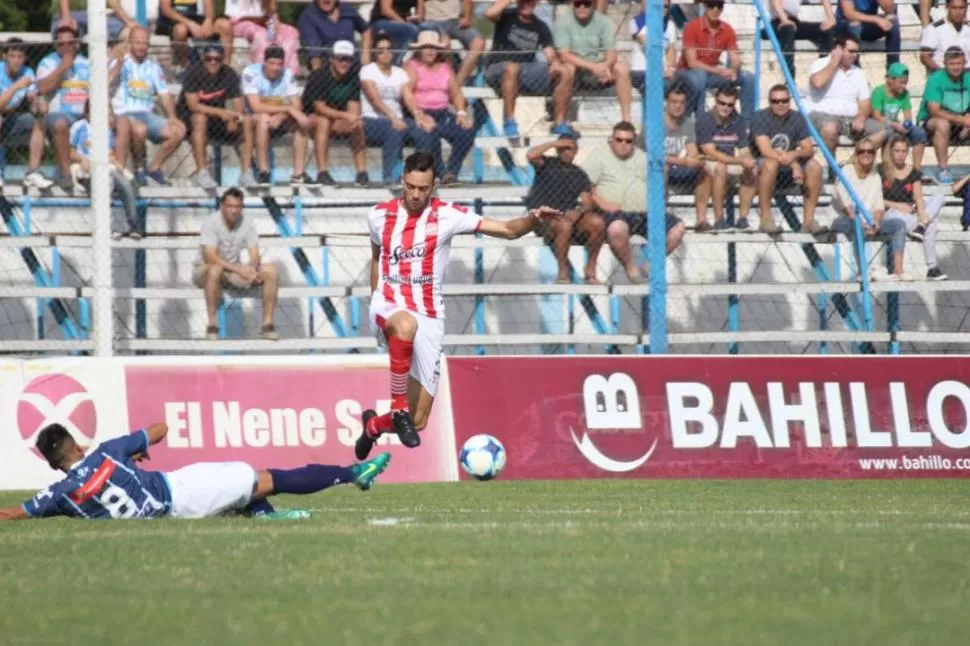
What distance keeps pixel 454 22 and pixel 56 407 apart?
24.1 ft

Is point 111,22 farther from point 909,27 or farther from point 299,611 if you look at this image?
point 299,611

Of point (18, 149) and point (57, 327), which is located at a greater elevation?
point (18, 149)

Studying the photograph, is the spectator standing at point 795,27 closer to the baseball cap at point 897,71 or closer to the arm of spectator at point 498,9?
the baseball cap at point 897,71

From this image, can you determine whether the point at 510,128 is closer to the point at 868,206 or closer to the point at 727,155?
the point at 727,155

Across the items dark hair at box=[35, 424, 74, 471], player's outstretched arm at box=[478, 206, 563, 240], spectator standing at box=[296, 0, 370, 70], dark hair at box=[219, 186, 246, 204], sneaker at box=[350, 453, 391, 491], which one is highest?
spectator standing at box=[296, 0, 370, 70]

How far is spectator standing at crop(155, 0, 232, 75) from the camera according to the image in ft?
62.9

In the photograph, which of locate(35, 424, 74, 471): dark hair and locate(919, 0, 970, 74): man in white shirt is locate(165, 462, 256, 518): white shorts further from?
locate(919, 0, 970, 74): man in white shirt

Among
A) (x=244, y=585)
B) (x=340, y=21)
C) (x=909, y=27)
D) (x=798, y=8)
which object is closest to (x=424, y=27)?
(x=340, y=21)

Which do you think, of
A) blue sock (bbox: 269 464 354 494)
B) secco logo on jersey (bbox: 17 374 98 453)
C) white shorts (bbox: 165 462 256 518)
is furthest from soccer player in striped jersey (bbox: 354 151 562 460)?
secco logo on jersey (bbox: 17 374 98 453)

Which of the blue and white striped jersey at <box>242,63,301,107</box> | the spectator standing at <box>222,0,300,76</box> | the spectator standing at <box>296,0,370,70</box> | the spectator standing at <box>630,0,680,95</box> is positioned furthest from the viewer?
the spectator standing at <box>296,0,370,70</box>

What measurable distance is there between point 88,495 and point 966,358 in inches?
349

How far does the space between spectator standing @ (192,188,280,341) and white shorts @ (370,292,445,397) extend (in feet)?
16.0

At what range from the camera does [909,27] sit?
21.3 meters

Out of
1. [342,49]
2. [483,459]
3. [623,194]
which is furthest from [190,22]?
[483,459]
